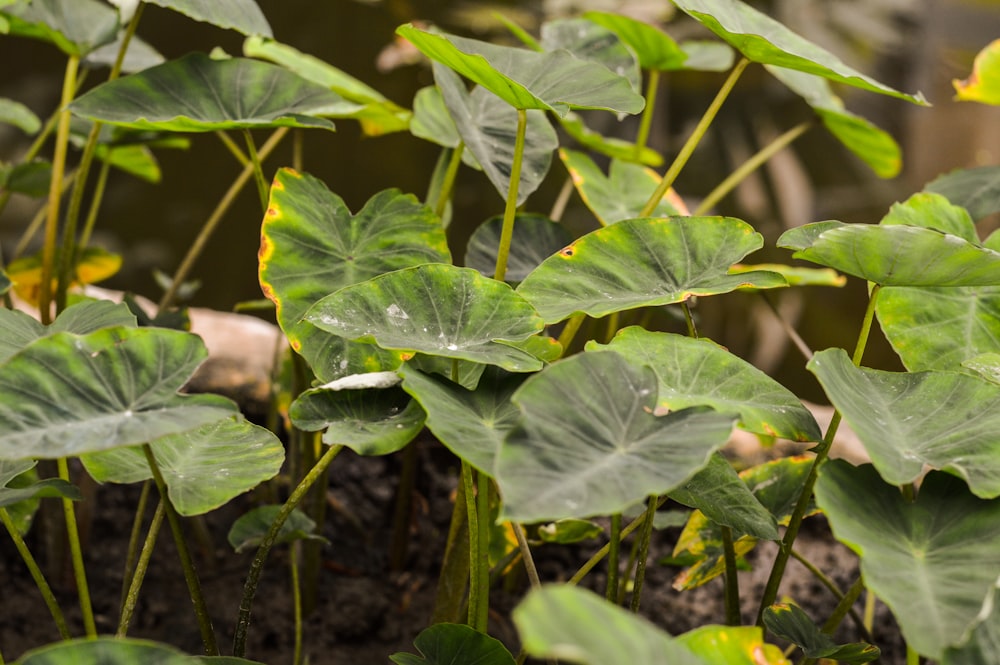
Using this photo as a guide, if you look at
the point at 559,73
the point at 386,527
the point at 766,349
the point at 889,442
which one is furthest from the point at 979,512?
the point at 766,349

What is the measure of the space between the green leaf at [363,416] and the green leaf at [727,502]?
0.22m

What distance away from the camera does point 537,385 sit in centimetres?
57

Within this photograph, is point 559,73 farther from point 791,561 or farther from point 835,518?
point 791,561

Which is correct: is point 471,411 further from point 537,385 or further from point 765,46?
point 765,46

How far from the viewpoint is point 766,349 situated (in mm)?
2869

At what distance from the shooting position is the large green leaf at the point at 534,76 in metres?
0.70

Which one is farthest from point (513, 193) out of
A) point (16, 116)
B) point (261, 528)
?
point (16, 116)

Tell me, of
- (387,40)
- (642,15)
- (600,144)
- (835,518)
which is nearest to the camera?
(835,518)

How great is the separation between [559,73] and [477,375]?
30cm

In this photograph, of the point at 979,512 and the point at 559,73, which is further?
the point at 559,73

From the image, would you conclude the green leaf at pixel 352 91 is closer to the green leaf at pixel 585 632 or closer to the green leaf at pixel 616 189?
the green leaf at pixel 616 189

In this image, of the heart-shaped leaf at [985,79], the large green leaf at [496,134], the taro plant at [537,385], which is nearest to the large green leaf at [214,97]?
the taro plant at [537,385]

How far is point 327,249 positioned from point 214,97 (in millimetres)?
228

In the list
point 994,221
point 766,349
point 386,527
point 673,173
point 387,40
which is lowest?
point 766,349
